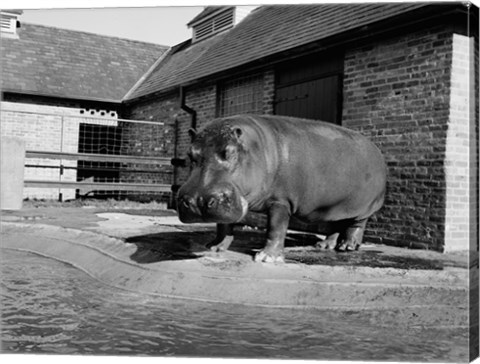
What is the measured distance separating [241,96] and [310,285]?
245 inches

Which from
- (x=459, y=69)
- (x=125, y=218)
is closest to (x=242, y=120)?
(x=459, y=69)

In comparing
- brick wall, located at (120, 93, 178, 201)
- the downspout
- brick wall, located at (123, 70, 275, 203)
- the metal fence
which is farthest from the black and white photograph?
brick wall, located at (120, 93, 178, 201)

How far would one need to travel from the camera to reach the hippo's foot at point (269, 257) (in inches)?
206

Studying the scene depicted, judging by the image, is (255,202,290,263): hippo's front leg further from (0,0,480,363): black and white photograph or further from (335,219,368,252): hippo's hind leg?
(335,219,368,252): hippo's hind leg

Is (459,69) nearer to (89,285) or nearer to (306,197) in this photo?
(306,197)

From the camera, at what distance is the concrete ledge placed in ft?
14.8

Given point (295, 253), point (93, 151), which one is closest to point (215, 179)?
point (295, 253)

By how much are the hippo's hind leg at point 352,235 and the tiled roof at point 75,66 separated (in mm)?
6512

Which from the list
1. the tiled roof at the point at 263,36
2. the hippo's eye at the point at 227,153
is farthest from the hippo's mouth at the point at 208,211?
the tiled roof at the point at 263,36

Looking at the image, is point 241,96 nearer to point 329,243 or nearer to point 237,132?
point 329,243

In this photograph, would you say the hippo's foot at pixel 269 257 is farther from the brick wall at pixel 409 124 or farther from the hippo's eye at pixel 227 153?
the brick wall at pixel 409 124

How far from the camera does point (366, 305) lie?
4.56 meters

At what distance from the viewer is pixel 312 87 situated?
27.8 feet

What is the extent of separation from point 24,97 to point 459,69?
10.3 m
